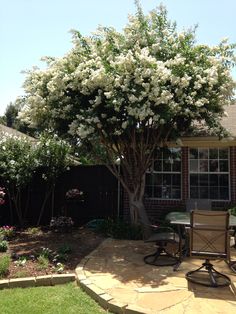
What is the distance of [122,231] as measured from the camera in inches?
363

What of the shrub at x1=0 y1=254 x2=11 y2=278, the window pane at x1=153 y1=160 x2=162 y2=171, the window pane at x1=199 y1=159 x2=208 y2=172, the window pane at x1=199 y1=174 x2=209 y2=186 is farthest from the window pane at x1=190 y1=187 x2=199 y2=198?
the shrub at x1=0 y1=254 x2=11 y2=278

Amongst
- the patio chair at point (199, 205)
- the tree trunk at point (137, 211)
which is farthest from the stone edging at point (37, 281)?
the patio chair at point (199, 205)

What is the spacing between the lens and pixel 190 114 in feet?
27.3

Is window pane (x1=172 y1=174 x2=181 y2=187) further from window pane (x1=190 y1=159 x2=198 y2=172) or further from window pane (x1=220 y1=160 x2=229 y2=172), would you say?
window pane (x1=220 y1=160 x2=229 y2=172)

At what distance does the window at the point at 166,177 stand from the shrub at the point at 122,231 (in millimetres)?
2697

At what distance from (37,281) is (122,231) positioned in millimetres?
3536

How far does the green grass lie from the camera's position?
496 cm

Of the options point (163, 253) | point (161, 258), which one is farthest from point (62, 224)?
point (161, 258)

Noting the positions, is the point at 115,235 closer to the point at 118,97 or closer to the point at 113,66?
the point at 118,97

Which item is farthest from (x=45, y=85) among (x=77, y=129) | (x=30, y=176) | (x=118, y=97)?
(x=30, y=176)

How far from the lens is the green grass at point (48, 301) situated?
496cm

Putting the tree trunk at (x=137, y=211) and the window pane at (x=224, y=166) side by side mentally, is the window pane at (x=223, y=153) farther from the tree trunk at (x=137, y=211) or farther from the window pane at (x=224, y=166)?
the tree trunk at (x=137, y=211)

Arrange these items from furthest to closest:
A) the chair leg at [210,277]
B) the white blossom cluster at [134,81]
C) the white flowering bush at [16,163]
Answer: the white flowering bush at [16,163]
the white blossom cluster at [134,81]
the chair leg at [210,277]

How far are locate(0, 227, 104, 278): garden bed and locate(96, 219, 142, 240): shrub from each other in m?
0.29
